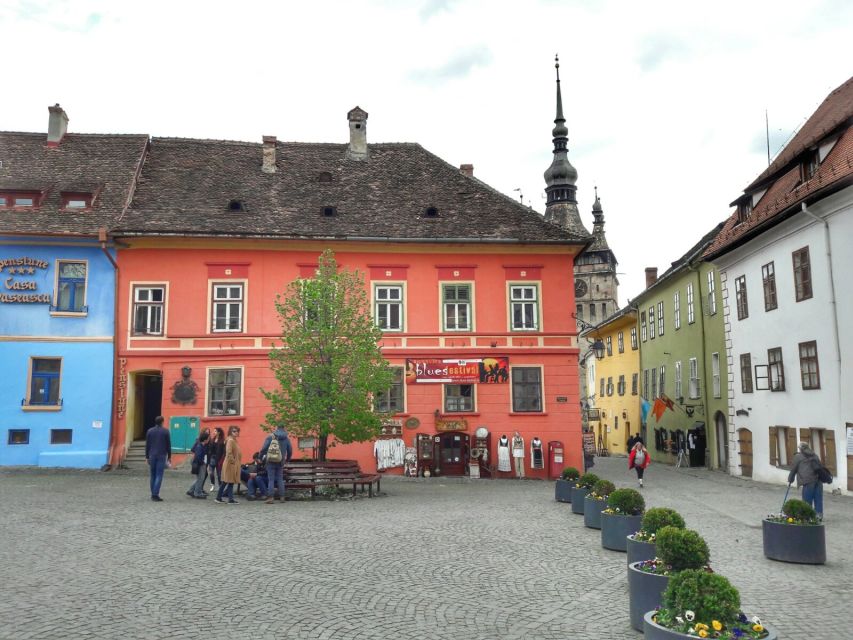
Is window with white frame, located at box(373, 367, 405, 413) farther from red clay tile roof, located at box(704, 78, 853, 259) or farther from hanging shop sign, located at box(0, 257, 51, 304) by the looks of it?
red clay tile roof, located at box(704, 78, 853, 259)

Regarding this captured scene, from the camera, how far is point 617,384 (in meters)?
46.9

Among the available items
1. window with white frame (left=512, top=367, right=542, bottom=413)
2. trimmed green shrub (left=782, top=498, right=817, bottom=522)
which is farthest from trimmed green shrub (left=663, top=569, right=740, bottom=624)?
window with white frame (left=512, top=367, right=542, bottom=413)

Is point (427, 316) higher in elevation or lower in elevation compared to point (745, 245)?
lower

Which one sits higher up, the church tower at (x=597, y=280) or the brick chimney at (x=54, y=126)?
the church tower at (x=597, y=280)

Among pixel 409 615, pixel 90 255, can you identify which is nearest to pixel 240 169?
pixel 90 255

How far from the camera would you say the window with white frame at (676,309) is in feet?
111

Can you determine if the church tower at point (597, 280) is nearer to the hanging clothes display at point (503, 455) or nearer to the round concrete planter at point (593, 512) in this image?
the hanging clothes display at point (503, 455)

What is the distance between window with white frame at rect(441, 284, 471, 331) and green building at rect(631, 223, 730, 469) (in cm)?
1027

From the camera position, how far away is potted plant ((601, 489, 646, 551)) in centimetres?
1073

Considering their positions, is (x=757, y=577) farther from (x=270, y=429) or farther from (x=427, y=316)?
(x=427, y=316)

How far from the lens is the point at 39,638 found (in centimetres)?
640

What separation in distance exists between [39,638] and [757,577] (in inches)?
323

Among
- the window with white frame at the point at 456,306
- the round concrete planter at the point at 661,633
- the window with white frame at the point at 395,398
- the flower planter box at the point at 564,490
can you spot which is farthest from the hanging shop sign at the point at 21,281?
the round concrete planter at the point at 661,633

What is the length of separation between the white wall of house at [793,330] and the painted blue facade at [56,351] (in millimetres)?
21559
